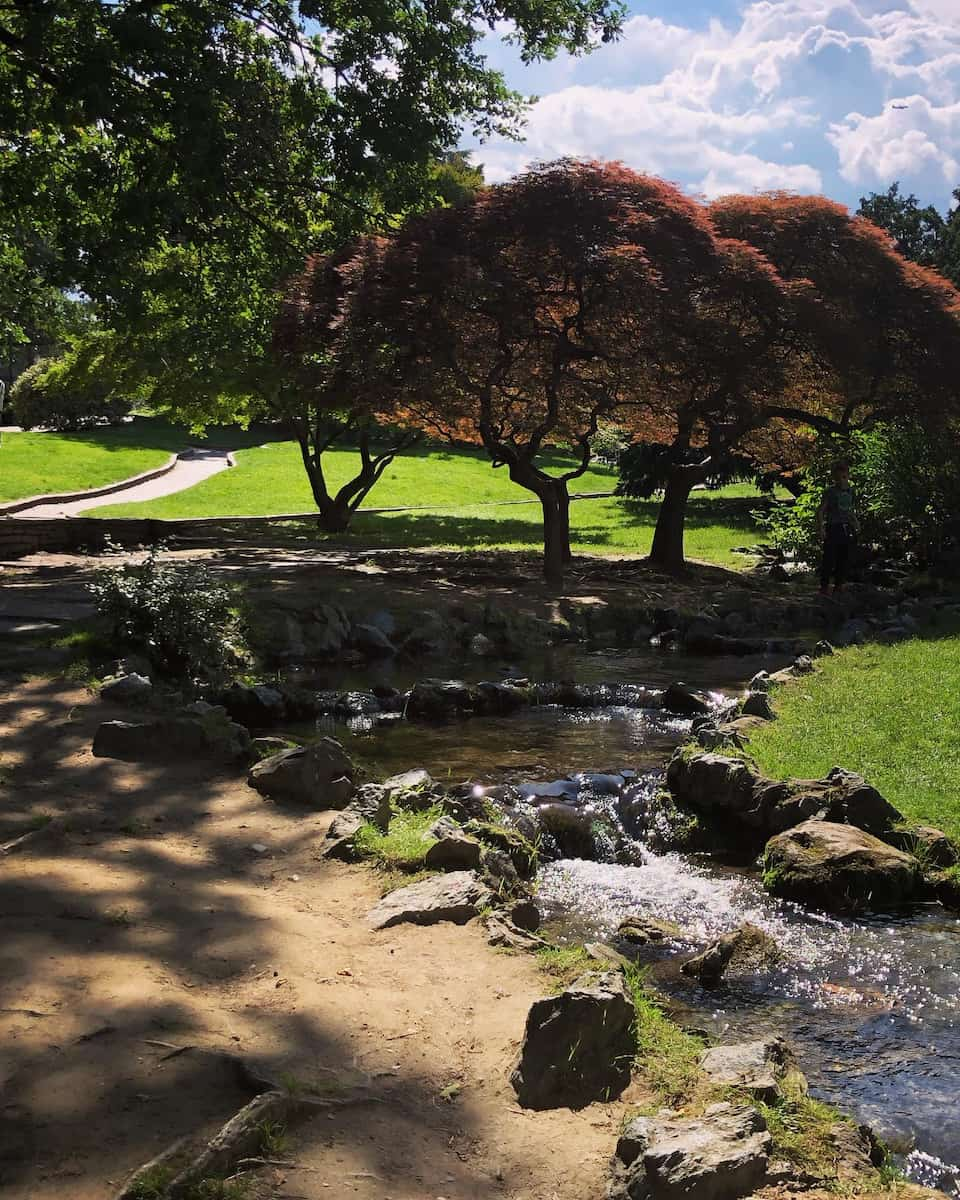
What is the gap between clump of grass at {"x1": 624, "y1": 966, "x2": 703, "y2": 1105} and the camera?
3.55m

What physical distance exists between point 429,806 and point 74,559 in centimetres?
1318

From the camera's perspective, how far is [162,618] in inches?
391

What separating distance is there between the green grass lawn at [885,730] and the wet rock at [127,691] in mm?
4766

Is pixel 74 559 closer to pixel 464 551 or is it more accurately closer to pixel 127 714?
pixel 464 551

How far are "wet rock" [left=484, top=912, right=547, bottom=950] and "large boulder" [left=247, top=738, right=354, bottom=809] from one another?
6.13ft

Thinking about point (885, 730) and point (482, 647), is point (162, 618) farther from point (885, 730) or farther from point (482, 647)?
point (885, 730)

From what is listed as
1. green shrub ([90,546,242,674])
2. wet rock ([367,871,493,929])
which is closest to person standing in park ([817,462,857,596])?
green shrub ([90,546,242,674])

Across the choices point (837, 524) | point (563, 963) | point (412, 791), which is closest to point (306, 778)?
point (412, 791)

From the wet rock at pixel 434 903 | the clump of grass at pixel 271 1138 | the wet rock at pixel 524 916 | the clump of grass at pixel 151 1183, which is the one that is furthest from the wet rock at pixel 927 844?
the clump of grass at pixel 151 1183

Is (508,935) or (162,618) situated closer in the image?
(508,935)

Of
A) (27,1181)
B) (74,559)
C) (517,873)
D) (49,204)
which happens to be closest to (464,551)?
(74,559)

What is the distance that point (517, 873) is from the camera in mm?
6020

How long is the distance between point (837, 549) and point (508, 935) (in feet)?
40.5

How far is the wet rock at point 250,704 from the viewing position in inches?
370
